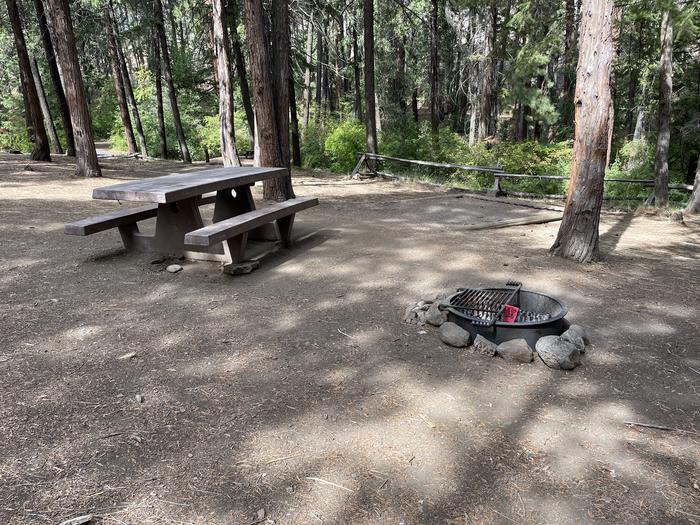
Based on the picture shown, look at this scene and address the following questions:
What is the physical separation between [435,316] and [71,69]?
10415mm

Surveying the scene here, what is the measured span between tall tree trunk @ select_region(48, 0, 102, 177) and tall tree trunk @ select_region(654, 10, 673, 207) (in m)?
12.6

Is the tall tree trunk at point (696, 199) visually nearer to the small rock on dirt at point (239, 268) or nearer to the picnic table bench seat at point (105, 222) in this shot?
the small rock on dirt at point (239, 268)

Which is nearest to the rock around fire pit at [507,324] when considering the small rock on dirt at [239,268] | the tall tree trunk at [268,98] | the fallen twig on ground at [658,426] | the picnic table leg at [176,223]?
the fallen twig on ground at [658,426]

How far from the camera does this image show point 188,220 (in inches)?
219

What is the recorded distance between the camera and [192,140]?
89.6ft

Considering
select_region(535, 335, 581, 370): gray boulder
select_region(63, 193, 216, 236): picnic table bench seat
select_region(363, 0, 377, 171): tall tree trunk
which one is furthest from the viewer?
select_region(363, 0, 377, 171): tall tree trunk

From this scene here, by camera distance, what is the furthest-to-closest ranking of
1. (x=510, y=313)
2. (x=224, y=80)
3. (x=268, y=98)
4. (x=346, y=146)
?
(x=346, y=146) → (x=224, y=80) → (x=268, y=98) → (x=510, y=313)

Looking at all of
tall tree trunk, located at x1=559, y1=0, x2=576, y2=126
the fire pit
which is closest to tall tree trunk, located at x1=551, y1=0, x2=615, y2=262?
the fire pit

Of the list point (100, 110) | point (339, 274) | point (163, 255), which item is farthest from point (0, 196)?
point (100, 110)

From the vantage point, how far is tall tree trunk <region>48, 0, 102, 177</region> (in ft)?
33.8

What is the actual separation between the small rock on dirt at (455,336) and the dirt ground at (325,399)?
0.10 meters

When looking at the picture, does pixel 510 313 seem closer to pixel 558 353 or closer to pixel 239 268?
pixel 558 353

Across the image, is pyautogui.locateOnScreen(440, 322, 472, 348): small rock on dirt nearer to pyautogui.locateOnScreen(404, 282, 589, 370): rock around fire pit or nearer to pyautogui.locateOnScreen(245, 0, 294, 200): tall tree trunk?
pyautogui.locateOnScreen(404, 282, 589, 370): rock around fire pit

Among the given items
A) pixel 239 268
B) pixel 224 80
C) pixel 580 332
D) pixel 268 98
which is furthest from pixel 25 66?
pixel 580 332
